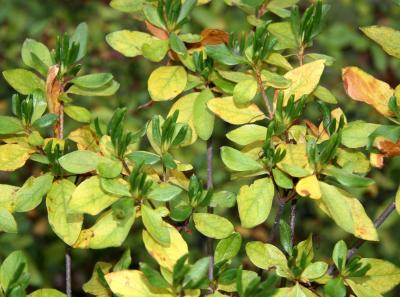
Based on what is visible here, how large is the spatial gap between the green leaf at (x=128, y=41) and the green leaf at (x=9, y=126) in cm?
22

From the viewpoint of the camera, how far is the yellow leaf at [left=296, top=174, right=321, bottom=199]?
104 cm

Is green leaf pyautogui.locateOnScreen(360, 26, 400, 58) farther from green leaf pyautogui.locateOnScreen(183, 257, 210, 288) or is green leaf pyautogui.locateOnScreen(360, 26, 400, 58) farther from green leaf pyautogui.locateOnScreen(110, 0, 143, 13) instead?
green leaf pyautogui.locateOnScreen(183, 257, 210, 288)

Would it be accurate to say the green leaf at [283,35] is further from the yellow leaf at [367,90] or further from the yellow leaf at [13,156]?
the yellow leaf at [13,156]

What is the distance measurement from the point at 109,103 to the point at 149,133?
1.58 metres

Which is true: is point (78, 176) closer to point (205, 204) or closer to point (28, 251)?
point (205, 204)

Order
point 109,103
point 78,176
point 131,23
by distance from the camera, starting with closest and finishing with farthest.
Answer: point 78,176
point 109,103
point 131,23

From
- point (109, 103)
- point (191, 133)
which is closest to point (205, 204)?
point (191, 133)

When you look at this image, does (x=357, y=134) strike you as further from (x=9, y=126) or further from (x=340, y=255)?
(x=9, y=126)

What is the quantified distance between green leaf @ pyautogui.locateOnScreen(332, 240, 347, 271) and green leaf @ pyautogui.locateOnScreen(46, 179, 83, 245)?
378 millimetres

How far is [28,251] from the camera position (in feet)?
9.03

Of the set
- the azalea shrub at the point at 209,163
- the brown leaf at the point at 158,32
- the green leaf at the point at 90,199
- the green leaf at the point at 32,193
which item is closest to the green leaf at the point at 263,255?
the azalea shrub at the point at 209,163

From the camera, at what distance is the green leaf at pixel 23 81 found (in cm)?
124

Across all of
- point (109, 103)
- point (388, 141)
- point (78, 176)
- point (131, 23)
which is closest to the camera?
point (388, 141)

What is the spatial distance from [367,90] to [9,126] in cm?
56
